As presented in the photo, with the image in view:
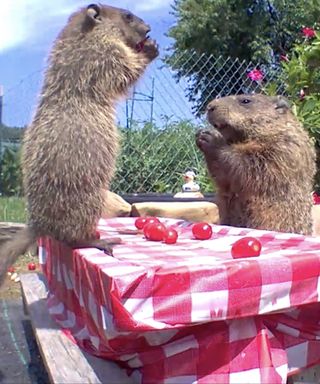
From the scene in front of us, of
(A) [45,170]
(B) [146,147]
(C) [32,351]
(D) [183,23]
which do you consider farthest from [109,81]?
(D) [183,23]

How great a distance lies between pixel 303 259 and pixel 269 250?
0.29 meters

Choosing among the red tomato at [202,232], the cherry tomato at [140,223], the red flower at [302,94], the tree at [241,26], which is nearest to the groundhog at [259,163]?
the cherry tomato at [140,223]

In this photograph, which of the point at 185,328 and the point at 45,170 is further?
the point at 45,170

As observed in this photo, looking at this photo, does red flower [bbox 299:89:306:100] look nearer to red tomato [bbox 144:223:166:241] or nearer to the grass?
the grass

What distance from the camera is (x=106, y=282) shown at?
64.6 inches

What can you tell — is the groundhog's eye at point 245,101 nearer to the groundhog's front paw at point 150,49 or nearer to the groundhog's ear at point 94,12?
the groundhog's front paw at point 150,49

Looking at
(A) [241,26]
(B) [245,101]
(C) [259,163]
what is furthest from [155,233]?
(A) [241,26]

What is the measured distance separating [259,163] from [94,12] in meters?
1.51

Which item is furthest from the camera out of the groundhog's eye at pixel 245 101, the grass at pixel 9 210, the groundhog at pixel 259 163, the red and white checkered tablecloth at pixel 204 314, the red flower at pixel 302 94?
the grass at pixel 9 210

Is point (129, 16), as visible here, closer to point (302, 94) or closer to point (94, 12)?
point (94, 12)

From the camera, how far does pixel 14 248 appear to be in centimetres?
221

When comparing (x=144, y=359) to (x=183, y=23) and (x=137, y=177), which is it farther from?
(x=183, y=23)

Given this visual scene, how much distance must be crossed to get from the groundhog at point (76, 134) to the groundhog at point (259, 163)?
1.32m

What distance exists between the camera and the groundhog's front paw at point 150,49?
235 centimetres
